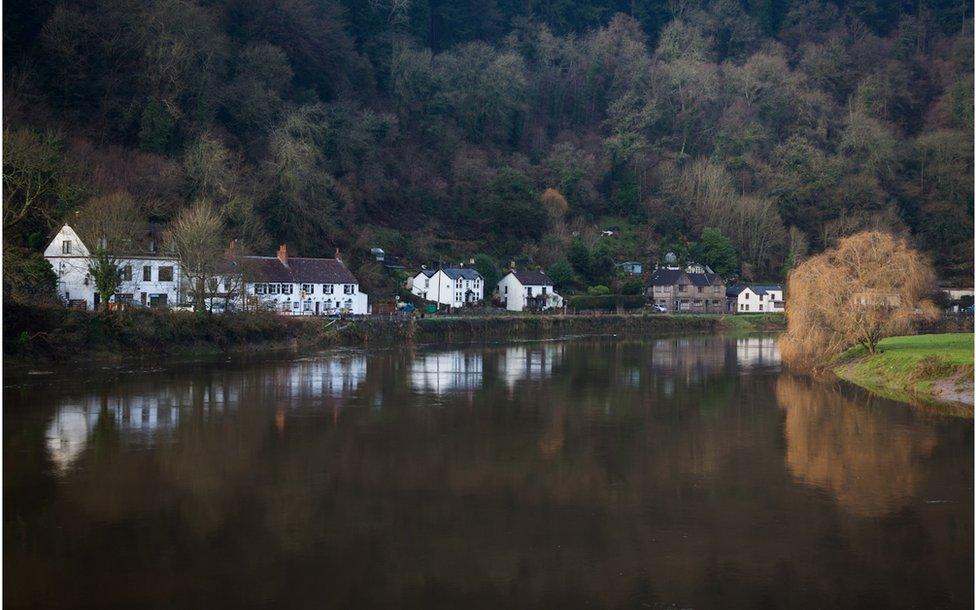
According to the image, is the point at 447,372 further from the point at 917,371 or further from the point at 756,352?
the point at 756,352

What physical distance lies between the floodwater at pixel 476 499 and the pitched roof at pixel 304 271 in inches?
948

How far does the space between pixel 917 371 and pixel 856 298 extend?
458 centimetres

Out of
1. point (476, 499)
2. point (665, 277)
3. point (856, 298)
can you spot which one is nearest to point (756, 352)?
point (856, 298)

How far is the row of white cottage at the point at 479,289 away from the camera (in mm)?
65688

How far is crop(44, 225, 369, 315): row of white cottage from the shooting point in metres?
42.7

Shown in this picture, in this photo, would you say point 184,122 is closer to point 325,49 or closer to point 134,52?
point 134,52

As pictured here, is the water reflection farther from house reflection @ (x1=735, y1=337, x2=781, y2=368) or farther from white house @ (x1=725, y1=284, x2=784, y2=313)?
white house @ (x1=725, y1=284, x2=784, y2=313)

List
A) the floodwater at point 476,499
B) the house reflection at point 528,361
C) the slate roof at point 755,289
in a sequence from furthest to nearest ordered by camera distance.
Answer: the slate roof at point 755,289, the house reflection at point 528,361, the floodwater at point 476,499

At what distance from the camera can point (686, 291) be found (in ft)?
259

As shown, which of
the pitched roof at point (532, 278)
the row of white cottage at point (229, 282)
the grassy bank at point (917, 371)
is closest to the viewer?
the grassy bank at point (917, 371)

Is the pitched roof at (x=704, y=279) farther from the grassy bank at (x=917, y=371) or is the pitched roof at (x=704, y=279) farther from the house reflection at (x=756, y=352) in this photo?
the grassy bank at (x=917, y=371)

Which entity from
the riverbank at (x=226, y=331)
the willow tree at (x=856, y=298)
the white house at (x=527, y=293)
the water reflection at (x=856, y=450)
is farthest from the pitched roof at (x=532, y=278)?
the water reflection at (x=856, y=450)

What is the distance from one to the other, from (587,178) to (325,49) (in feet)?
91.2

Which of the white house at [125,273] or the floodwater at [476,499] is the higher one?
the white house at [125,273]
